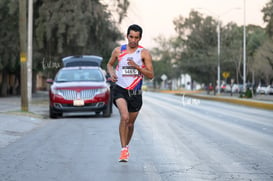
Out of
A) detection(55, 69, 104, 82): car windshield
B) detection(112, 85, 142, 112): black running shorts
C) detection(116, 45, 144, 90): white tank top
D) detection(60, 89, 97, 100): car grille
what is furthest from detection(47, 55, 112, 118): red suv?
detection(116, 45, 144, 90): white tank top

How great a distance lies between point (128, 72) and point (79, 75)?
1306 cm

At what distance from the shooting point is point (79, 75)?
73.3 feet

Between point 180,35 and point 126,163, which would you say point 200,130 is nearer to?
point 126,163

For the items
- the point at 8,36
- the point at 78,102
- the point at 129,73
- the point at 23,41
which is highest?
the point at 8,36

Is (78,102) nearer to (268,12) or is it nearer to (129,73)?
(129,73)

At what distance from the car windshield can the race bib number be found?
41.8ft

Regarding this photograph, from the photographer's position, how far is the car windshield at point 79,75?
22.1 m

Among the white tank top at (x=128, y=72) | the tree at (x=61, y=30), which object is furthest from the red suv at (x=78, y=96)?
the tree at (x=61, y=30)

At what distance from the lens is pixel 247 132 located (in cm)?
1598

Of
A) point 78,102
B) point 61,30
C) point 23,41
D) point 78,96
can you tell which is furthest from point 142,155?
point 61,30

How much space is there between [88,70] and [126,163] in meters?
13.4

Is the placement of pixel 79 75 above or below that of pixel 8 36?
below

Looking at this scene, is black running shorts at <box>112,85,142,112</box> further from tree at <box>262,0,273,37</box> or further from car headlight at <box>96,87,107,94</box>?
tree at <box>262,0,273,37</box>

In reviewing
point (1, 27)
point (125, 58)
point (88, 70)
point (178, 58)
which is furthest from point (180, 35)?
point (125, 58)
